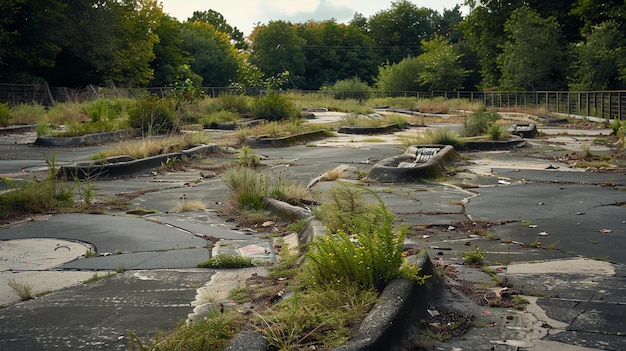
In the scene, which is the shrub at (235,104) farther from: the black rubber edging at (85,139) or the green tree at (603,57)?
the green tree at (603,57)

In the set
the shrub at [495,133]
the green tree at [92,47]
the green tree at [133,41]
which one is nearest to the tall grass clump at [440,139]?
the shrub at [495,133]

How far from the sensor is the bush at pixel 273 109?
32.8 m

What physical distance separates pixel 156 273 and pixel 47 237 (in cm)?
226

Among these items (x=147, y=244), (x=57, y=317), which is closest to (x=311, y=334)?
(x=57, y=317)

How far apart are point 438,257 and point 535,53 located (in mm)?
51693

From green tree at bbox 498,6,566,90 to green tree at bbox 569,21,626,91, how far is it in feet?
21.0

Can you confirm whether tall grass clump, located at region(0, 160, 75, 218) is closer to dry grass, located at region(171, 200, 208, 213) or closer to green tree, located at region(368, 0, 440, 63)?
dry grass, located at region(171, 200, 208, 213)

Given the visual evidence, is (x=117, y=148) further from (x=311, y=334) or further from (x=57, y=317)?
(x=311, y=334)

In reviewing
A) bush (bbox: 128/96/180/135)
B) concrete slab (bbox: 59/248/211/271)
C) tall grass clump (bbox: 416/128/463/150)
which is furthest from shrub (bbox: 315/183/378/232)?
bush (bbox: 128/96/180/135)

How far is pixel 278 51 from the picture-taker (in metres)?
119

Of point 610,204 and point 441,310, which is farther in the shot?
point 610,204

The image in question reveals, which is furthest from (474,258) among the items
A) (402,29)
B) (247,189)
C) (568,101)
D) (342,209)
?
(402,29)

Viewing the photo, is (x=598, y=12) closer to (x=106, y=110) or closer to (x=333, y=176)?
(x=106, y=110)

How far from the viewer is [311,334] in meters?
4.47
